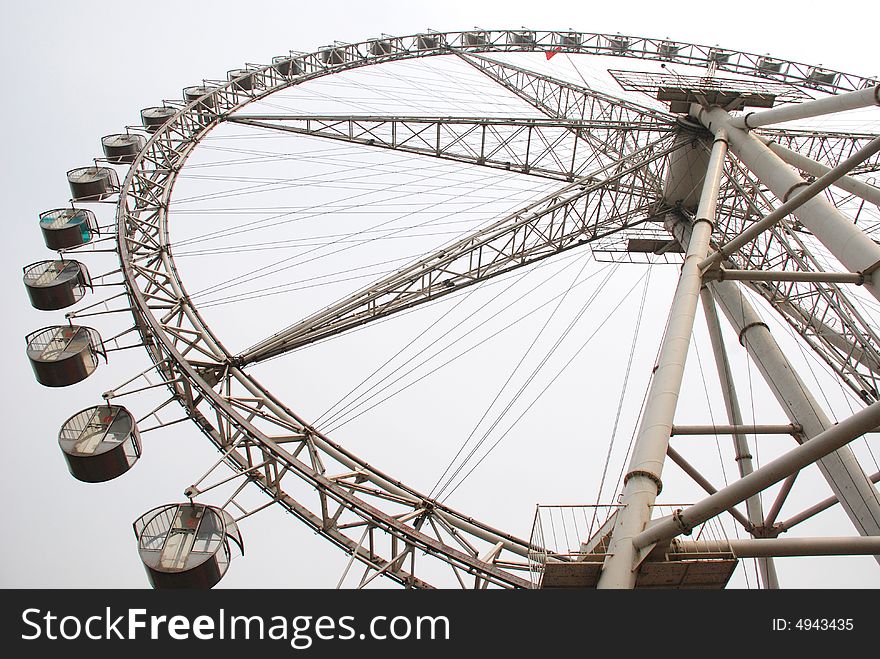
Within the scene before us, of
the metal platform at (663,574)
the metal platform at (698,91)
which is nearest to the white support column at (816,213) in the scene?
the metal platform at (698,91)

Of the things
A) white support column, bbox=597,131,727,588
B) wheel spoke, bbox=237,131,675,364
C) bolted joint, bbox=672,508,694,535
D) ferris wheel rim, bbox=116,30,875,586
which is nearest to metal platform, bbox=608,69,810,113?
wheel spoke, bbox=237,131,675,364

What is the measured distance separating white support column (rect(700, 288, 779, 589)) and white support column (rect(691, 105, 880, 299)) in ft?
11.2

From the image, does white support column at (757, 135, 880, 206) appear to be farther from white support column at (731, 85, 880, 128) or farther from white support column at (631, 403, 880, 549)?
white support column at (631, 403, 880, 549)

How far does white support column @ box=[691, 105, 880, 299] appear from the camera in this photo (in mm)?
11336

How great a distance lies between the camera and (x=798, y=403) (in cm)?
1470

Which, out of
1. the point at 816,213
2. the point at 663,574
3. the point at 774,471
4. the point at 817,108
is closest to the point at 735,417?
the point at 816,213

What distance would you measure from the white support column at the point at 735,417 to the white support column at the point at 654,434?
17.0 feet

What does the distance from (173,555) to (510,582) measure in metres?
5.45

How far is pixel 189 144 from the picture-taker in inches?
850

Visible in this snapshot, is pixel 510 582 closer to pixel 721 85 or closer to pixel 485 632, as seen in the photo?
pixel 485 632

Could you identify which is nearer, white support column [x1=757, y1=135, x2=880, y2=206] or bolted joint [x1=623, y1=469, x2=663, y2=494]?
bolted joint [x1=623, y1=469, x2=663, y2=494]

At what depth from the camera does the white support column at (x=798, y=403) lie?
42.0ft

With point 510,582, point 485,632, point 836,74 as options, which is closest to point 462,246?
point 510,582

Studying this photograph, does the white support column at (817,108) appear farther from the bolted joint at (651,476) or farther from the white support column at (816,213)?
the bolted joint at (651,476)
